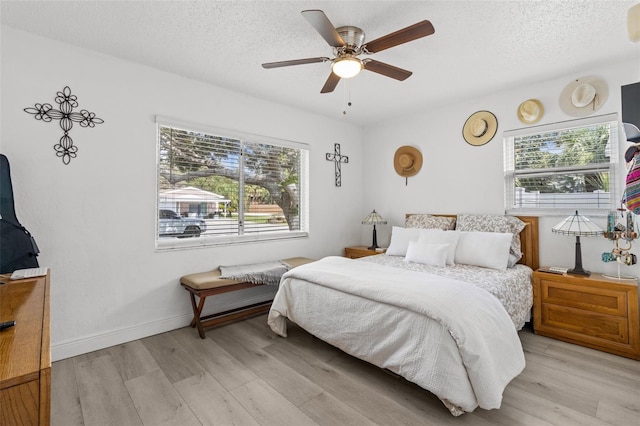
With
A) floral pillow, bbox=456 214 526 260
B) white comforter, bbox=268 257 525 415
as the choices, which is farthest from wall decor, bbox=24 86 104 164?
floral pillow, bbox=456 214 526 260

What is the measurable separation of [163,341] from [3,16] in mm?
2743

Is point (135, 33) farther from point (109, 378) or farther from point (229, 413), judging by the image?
point (229, 413)

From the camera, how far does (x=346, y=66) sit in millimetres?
2238

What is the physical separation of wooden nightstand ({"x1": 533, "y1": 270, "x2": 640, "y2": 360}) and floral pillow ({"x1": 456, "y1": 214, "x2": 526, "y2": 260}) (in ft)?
1.41

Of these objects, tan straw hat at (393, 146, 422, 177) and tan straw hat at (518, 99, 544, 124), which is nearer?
tan straw hat at (518, 99, 544, 124)

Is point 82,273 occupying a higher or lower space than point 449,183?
lower

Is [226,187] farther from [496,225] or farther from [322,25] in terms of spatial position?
[496,225]

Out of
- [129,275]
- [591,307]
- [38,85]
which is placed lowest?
[591,307]

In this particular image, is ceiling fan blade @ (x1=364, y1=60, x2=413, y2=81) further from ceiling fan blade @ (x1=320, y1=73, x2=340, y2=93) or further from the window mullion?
the window mullion

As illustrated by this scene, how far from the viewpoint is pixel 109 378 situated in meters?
2.18

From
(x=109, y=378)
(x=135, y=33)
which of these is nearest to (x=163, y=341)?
(x=109, y=378)

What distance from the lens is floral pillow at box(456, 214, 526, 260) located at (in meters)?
3.21

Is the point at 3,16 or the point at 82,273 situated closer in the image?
the point at 3,16

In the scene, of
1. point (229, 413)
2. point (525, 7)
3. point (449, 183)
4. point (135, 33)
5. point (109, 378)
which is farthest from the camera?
point (449, 183)
